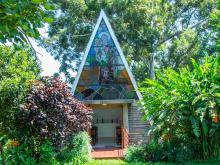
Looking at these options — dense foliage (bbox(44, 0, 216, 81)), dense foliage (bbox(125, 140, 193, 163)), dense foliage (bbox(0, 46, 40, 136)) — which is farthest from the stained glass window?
dense foliage (bbox(44, 0, 216, 81))

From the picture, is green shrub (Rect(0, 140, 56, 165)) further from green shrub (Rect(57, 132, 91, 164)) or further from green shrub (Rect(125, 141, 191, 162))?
green shrub (Rect(125, 141, 191, 162))

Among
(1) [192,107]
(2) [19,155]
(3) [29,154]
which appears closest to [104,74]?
(1) [192,107]

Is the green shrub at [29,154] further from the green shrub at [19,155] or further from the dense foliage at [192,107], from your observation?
the dense foliage at [192,107]

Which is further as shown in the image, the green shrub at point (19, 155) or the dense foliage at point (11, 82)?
the green shrub at point (19, 155)

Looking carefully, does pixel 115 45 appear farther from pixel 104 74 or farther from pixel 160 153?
pixel 160 153

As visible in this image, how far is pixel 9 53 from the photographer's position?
1031 centimetres

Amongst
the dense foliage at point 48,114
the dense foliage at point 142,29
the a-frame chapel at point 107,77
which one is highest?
the dense foliage at point 142,29

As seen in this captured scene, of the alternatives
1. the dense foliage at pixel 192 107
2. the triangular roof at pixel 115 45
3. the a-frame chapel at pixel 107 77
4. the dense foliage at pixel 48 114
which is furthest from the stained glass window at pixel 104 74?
the dense foliage at pixel 48 114

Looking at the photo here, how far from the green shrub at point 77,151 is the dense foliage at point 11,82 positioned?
6.79 ft

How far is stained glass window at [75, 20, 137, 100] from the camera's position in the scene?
16328 mm

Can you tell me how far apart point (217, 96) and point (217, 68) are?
1110mm

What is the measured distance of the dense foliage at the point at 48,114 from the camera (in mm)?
10172

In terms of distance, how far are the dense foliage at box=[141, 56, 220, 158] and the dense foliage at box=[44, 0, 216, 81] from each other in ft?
34.4

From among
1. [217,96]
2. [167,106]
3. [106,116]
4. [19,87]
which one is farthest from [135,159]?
[106,116]
